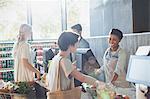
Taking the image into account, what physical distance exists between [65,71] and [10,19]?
17.1 ft

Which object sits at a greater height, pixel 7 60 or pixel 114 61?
pixel 114 61

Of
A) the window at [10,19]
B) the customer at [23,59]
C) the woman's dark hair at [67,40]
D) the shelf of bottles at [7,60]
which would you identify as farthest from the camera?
the window at [10,19]

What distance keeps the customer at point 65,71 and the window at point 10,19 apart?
16.2 feet

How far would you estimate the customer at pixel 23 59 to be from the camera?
395 centimetres

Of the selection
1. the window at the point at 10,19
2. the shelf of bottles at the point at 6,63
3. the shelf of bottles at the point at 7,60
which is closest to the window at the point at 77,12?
the shelf of bottles at the point at 7,60

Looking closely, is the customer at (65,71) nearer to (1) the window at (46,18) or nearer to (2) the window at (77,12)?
(2) the window at (77,12)

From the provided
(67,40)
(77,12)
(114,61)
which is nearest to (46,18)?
(77,12)

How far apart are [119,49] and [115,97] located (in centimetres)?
102

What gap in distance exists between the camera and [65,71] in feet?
7.68

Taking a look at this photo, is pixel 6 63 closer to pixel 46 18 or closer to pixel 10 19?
pixel 10 19

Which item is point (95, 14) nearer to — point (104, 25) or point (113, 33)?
point (104, 25)

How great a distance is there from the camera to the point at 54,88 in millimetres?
2418

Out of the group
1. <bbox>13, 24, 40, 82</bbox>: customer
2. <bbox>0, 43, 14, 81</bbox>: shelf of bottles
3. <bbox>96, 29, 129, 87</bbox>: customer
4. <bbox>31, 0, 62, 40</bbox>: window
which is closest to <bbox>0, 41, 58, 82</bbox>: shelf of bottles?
<bbox>0, 43, 14, 81</bbox>: shelf of bottles

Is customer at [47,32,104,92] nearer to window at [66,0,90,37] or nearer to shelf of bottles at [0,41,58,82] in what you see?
shelf of bottles at [0,41,58,82]
